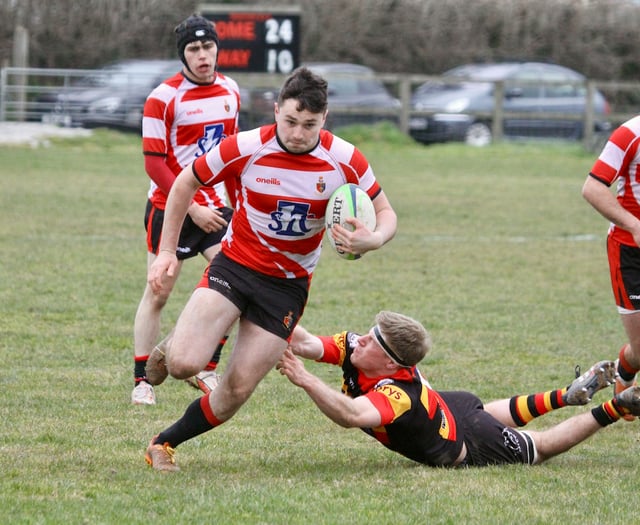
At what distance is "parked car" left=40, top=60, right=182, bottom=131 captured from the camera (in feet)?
85.3

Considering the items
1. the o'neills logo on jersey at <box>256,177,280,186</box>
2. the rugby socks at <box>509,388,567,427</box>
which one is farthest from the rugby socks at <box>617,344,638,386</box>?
the o'neills logo on jersey at <box>256,177,280,186</box>

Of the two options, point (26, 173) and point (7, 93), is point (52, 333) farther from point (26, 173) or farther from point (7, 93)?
point (7, 93)

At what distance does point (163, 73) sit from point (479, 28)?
39.6 ft

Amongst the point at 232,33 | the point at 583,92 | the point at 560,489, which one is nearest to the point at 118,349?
the point at 560,489

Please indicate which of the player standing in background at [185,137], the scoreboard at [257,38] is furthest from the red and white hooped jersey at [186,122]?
the scoreboard at [257,38]

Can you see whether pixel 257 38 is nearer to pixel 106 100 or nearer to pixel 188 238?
pixel 106 100

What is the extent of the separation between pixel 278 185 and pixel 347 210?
38 centimetres

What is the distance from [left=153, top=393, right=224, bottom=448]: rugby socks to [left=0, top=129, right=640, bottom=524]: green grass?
16 centimetres

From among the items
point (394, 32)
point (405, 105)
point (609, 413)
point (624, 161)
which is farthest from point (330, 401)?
point (394, 32)

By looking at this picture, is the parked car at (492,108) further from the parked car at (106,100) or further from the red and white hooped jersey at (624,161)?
the red and white hooped jersey at (624,161)

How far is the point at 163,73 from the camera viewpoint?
87.2 feet

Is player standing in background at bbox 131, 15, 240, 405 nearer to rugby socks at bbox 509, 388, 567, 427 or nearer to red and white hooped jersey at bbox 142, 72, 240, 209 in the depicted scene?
red and white hooped jersey at bbox 142, 72, 240, 209

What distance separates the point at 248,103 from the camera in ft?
86.1

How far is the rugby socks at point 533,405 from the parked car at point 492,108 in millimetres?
21623
